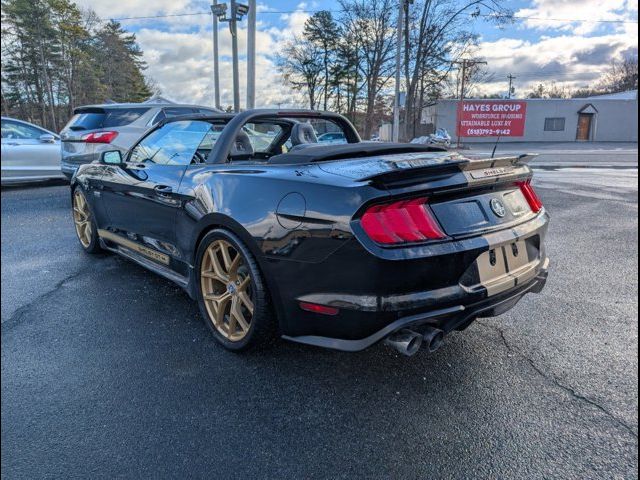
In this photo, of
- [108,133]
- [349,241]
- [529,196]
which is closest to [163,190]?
[349,241]

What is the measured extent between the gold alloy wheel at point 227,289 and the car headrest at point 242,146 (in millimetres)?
837

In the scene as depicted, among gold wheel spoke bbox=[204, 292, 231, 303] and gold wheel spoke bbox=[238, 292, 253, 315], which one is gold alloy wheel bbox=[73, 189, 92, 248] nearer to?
gold wheel spoke bbox=[204, 292, 231, 303]

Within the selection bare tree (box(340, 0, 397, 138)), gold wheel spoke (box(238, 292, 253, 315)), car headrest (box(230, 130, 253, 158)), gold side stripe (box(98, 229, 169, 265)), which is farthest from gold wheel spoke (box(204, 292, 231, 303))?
bare tree (box(340, 0, 397, 138))

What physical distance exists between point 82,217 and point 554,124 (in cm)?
4396

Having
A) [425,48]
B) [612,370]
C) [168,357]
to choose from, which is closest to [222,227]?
[168,357]

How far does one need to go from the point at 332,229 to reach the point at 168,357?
131 cm

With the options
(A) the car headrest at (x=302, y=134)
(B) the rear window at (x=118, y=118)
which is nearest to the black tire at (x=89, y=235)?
(A) the car headrest at (x=302, y=134)

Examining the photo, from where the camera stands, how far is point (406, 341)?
2.16 m

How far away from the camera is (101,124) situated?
7.50m

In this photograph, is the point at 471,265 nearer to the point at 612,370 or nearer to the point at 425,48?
the point at 612,370

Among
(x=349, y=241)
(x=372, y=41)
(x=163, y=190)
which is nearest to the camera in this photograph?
(x=349, y=241)

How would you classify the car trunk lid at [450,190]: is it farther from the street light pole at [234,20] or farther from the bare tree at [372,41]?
the bare tree at [372,41]

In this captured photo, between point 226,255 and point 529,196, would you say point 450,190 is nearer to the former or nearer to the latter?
point 529,196

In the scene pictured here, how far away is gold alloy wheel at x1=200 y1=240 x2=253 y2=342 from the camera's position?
272 centimetres
